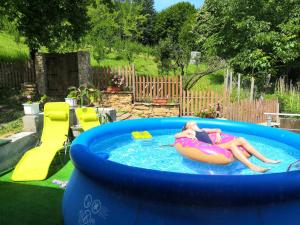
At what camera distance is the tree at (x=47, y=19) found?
15.0m

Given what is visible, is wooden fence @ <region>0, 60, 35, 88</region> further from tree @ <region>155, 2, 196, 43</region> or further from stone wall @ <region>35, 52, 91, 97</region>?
tree @ <region>155, 2, 196, 43</region>

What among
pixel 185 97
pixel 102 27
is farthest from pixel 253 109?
pixel 102 27

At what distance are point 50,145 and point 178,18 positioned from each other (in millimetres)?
56403

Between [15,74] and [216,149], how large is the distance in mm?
13067

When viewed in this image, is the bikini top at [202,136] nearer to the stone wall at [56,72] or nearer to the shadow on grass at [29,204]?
the shadow on grass at [29,204]

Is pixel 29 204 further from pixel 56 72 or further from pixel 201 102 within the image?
pixel 56 72

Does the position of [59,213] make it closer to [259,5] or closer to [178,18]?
[259,5]

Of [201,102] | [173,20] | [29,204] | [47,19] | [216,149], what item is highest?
[173,20]

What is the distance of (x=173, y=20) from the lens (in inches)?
2368

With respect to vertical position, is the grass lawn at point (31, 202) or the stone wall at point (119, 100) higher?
the stone wall at point (119, 100)

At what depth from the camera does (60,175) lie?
693cm

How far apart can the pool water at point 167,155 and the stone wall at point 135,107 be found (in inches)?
180

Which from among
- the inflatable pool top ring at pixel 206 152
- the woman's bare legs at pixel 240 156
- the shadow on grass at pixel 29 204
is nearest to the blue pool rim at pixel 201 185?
the shadow on grass at pixel 29 204

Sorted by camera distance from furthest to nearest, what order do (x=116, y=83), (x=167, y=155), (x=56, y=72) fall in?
(x=56, y=72) → (x=116, y=83) → (x=167, y=155)
